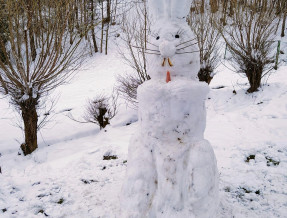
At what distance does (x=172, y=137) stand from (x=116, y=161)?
2387 mm

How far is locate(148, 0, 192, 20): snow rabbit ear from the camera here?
106 inches

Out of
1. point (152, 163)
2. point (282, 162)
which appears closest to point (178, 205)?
point (152, 163)

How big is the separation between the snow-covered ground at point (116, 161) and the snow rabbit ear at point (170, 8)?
2.47 m

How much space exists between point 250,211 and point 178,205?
1347 millimetres

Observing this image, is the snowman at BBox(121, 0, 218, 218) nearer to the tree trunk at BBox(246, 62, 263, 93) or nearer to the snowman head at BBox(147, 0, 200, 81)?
the snowman head at BBox(147, 0, 200, 81)

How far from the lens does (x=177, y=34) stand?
2.68 metres

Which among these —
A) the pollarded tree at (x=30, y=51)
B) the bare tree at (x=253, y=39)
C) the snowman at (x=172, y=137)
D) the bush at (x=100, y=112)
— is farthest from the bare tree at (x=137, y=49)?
the bare tree at (x=253, y=39)

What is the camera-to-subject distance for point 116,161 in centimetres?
482

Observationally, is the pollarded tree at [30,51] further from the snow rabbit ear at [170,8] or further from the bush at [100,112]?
the snow rabbit ear at [170,8]

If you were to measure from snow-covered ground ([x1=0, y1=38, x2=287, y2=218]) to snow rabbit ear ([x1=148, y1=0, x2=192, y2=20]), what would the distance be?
8.10 feet

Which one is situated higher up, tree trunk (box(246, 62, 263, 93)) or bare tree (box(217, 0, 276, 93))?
bare tree (box(217, 0, 276, 93))

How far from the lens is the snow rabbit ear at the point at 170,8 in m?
2.70

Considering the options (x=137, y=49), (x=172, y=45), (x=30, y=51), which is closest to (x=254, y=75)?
(x=137, y=49)

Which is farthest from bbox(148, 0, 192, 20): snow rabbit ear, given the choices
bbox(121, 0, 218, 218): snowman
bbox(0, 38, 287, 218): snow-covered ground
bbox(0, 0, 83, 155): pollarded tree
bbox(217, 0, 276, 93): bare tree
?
bbox(217, 0, 276, 93): bare tree
